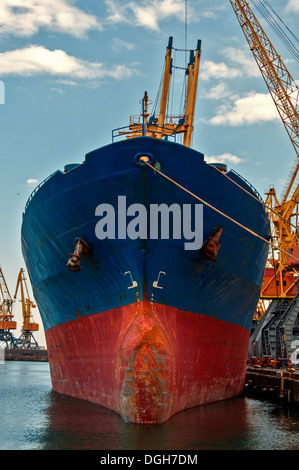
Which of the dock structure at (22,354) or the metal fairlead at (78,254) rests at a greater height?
the metal fairlead at (78,254)

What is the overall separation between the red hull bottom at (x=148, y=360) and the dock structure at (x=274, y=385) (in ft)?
6.20

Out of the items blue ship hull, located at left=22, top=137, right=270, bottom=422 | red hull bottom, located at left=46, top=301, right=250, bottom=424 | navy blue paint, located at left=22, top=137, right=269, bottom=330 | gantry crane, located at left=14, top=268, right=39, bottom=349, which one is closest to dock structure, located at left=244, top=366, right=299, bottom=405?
red hull bottom, located at left=46, top=301, right=250, bottom=424

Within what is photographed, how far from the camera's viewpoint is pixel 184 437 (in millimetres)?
9094

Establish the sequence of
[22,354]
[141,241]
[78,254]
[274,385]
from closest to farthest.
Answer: [141,241] < [78,254] < [274,385] < [22,354]

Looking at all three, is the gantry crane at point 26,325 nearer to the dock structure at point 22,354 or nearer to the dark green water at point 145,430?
the dock structure at point 22,354

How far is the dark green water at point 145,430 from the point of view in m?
8.70

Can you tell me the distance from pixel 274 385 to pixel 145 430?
9226 mm

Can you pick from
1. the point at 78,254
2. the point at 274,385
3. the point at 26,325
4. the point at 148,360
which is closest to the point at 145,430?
the point at 148,360

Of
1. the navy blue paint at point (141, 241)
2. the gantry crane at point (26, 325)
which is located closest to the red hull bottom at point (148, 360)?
the navy blue paint at point (141, 241)

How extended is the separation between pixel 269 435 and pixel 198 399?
234cm

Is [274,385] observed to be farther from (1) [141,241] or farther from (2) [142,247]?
(1) [141,241]

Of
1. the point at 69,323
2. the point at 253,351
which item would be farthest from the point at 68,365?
the point at 253,351

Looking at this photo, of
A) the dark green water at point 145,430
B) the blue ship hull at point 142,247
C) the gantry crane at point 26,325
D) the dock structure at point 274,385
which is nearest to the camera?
the dark green water at point 145,430

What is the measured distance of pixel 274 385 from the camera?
1683cm
